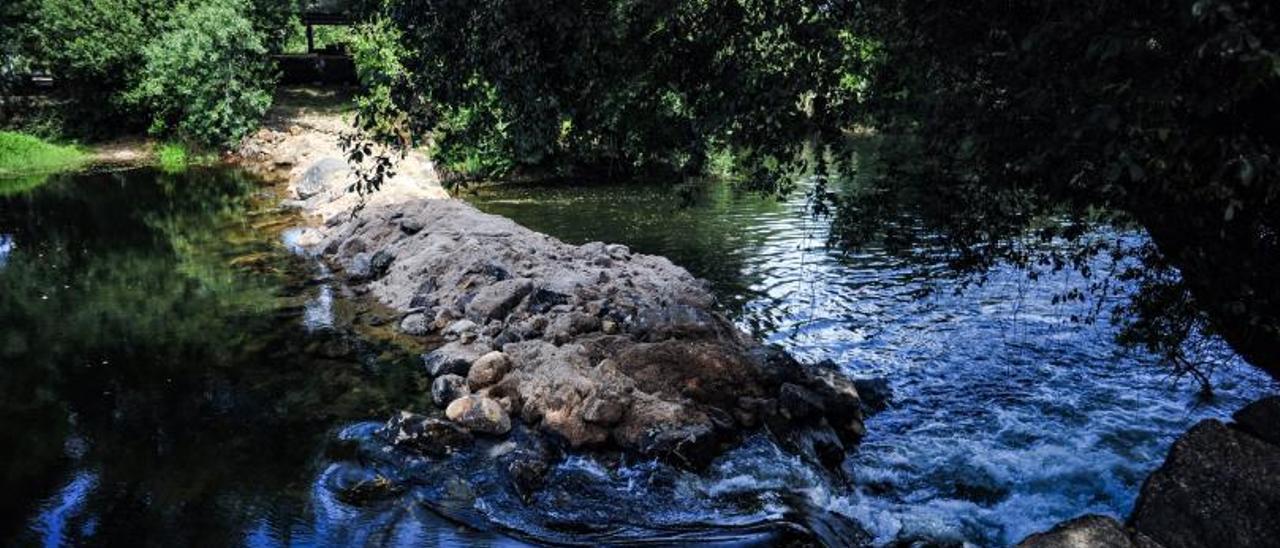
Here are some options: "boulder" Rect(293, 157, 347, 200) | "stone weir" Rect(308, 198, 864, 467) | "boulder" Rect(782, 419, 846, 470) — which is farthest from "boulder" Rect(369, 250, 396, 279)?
"boulder" Rect(782, 419, 846, 470)

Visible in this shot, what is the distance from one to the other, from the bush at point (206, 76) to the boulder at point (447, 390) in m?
29.2

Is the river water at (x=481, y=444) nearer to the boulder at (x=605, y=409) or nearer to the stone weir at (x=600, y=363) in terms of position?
the stone weir at (x=600, y=363)

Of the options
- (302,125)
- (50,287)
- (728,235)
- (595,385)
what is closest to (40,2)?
(302,125)

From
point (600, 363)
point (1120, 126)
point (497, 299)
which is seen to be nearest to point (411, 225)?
point (497, 299)

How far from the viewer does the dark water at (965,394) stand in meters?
7.40

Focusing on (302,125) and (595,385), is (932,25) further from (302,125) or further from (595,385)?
(302,125)

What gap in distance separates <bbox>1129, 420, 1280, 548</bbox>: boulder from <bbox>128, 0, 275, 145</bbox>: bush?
3538 cm

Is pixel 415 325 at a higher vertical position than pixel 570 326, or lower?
lower

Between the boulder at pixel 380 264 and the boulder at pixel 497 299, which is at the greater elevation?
the boulder at pixel 497 299

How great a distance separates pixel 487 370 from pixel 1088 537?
6.35 metres

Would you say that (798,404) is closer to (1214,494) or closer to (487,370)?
(487,370)

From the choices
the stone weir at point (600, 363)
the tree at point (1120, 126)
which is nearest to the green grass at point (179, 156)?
the stone weir at point (600, 363)

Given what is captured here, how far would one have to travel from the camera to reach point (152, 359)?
36.6ft

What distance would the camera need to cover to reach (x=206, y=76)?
34219mm
